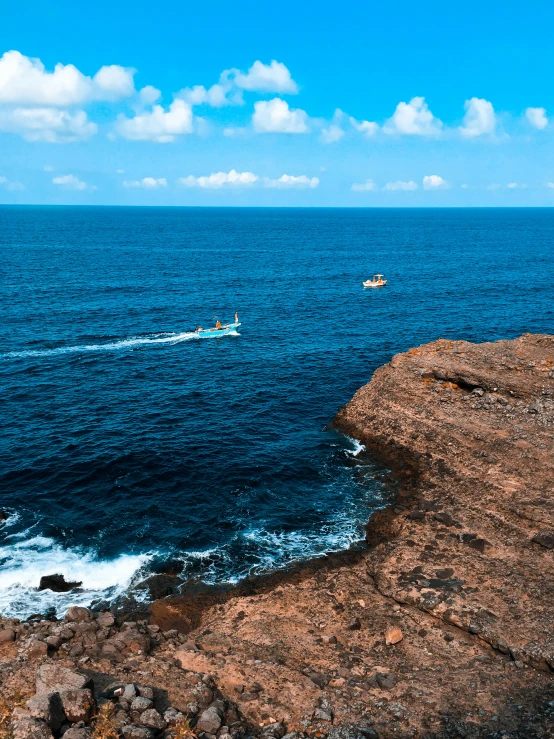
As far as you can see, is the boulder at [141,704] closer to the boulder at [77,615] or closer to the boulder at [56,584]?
the boulder at [77,615]

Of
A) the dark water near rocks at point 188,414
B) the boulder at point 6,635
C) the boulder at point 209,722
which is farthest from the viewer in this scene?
the dark water near rocks at point 188,414

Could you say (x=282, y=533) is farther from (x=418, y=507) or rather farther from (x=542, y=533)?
(x=542, y=533)

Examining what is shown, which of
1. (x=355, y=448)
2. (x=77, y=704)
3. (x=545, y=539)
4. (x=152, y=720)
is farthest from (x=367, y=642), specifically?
(x=355, y=448)

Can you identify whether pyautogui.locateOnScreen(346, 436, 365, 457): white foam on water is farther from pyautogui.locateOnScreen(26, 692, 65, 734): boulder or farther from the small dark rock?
pyautogui.locateOnScreen(26, 692, 65, 734): boulder

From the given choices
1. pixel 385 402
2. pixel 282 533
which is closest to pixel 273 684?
pixel 282 533

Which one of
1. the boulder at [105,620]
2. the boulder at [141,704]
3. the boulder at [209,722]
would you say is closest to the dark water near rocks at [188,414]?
the boulder at [105,620]

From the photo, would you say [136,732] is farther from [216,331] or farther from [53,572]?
[216,331]

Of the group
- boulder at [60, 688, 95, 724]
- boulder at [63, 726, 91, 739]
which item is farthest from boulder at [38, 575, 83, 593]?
boulder at [63, 726, 91, 739]
